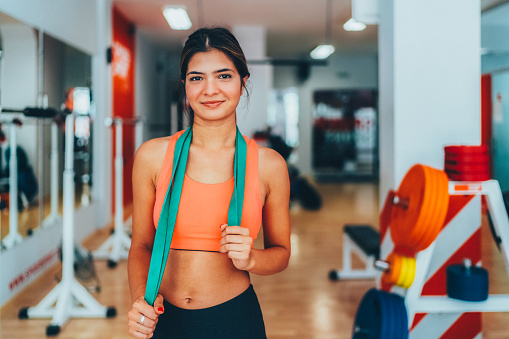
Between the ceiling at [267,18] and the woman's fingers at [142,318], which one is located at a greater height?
the ceiling at [267,18]

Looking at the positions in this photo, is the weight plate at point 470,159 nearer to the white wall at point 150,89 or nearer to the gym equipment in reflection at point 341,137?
the white wall at point 150,89

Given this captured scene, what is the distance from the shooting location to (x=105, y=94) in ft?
20.2

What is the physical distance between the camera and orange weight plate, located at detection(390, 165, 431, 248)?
72.5 inches

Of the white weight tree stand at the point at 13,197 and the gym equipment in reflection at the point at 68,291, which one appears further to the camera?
the white weight tree stand at the point at 13,197

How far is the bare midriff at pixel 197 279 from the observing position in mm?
1146

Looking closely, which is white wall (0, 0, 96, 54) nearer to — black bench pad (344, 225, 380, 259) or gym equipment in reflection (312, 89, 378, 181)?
black bench pad (344, 225, 380, 259)

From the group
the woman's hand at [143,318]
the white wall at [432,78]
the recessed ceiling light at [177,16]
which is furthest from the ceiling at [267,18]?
the woman's hand at [143,318]

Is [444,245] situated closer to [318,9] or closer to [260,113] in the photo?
[318,9]

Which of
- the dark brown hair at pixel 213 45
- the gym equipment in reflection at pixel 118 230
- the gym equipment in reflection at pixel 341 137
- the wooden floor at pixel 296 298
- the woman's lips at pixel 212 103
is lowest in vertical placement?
the wooden floor at pixel 296 298

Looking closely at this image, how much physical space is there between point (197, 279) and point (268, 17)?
282 inches

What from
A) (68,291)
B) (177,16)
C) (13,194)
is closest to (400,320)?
(68,291)

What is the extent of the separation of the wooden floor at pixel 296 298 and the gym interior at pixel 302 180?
0.06 ft

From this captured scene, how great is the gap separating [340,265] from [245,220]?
142 inches

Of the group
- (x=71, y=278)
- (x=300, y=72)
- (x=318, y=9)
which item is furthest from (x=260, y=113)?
(x=71, y=278)
